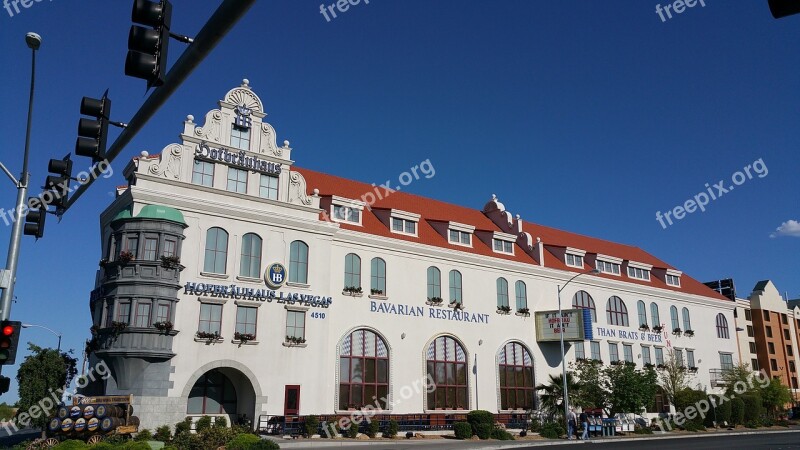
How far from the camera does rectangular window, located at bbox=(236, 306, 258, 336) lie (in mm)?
32625

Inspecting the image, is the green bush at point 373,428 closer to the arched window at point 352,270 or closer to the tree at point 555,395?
the arched window at point 352,270

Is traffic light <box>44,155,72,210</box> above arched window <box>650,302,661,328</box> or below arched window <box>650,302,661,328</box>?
below

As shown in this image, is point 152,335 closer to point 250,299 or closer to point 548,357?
point 250,299

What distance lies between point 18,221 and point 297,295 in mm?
20491

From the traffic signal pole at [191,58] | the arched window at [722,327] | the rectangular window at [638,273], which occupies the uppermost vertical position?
the rectangular window at [638,273]

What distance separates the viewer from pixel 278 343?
33531 mm

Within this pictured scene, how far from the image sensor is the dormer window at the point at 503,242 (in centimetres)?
4694

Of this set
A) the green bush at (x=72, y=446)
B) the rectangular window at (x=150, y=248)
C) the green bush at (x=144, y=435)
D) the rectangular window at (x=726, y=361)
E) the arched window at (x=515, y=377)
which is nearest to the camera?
the green bush at (x=72, y=446)

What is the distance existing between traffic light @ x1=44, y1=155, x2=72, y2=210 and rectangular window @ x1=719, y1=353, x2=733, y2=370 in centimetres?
5912

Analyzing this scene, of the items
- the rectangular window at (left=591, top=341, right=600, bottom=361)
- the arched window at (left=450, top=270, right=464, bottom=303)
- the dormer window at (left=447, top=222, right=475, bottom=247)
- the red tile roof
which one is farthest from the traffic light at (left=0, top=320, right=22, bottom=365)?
the rectangular window at (left=591, top=341, right=600, bottom=361)

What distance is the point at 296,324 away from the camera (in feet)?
113

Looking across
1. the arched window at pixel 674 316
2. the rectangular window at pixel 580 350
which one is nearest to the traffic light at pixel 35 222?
the rectangular window at pixel 580 350

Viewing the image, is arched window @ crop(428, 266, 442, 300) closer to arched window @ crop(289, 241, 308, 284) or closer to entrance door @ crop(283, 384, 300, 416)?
arched window @ crop(289, 241, 308, 284)

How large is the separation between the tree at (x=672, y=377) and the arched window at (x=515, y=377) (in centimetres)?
1422
